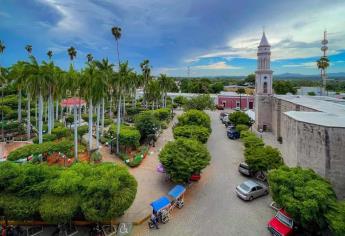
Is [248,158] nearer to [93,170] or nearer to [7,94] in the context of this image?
[93,170]

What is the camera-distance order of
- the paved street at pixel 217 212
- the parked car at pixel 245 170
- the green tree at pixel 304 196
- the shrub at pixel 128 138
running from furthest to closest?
the shrub at pixel 128 138 → the parked car at pixel 245 170 → the paved street at pixel 217 212 → the green tree at pixel 304 196

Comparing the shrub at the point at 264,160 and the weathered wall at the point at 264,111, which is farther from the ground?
the weathered wall at the point at 264,111

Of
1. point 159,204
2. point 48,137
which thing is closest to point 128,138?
point 48,137

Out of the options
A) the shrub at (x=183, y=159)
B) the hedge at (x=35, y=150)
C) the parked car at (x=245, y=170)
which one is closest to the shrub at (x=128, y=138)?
the hedge at (x=35, y=150)

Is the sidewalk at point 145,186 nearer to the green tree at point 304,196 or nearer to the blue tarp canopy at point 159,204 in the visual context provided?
the blue tarp canopy at point 159,204

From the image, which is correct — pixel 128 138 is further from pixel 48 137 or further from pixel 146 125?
pixel 48 137

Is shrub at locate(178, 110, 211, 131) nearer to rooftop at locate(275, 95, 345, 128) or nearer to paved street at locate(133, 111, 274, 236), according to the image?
paved street at locate(133, 111, 274, 236)

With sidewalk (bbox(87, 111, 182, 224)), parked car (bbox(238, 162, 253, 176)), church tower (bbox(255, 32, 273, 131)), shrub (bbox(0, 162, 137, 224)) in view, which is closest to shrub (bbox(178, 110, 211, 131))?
sidewalk (bbox(87, 111, 182, 224))
